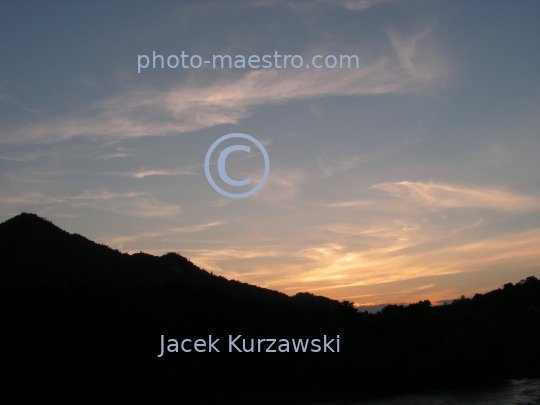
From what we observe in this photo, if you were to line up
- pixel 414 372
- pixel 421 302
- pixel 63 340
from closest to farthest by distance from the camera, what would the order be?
1. pixel 63 340
2. pixel 414 372
3. pixel 421 302

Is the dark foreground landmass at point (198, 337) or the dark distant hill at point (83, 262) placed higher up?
the dark distant hill at point (83, 262)

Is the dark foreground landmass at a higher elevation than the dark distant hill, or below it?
below

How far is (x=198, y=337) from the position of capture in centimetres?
1711

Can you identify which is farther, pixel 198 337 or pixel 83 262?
pixel 83 262

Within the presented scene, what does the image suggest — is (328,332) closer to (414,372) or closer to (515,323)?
(414,372)

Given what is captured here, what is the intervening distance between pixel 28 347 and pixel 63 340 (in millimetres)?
996

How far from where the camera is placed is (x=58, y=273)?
2220 centimetres

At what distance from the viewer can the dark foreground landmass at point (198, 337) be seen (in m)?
15.0

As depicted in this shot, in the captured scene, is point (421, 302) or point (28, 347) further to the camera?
point (421, 302)

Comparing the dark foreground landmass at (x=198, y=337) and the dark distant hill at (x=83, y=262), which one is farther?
the dark distant hill at (x=83, y=262)

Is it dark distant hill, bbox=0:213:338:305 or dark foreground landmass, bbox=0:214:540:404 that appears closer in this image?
dark foreground landmass, bbox=0:214:540:404

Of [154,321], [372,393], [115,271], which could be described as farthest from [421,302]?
[115,271]

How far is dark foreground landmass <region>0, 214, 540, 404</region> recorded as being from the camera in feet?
49.2

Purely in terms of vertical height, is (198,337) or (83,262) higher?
(83,262)
